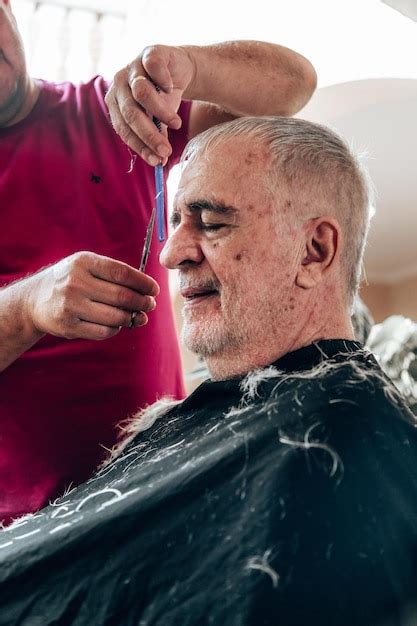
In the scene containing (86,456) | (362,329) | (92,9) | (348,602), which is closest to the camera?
(348,602)

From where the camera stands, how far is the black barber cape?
2.70 ft

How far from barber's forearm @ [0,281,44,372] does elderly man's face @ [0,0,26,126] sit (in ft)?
1.61

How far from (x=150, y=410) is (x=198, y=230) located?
1.32 feet

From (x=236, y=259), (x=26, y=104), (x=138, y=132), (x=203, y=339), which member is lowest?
(x=203, y=339)

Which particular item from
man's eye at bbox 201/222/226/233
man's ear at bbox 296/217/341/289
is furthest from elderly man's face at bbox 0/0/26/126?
man's ear at bbox 296/217/341/289

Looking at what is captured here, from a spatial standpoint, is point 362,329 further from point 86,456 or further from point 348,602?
point 348,602

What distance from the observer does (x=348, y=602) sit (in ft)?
2.67

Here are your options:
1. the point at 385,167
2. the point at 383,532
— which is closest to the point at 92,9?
the point at 385,167

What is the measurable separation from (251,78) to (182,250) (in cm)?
49

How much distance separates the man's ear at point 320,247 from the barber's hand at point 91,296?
0.27 metres

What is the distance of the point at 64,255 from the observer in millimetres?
1535

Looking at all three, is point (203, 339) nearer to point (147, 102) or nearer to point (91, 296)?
point (91, 296)

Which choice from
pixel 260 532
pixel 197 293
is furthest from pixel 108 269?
pixel 260 532

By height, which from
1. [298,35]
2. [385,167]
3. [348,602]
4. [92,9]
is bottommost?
[385,167]
